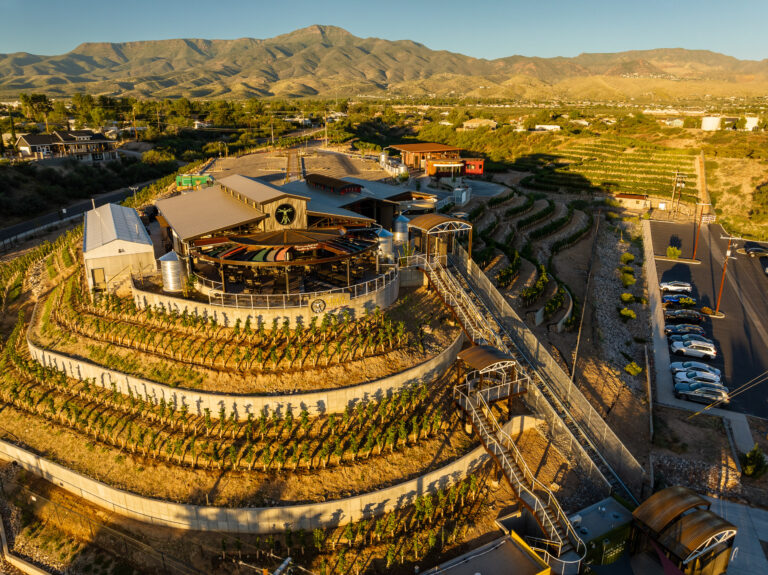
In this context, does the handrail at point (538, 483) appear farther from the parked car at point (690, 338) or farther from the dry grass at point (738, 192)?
the dry grass at point (738, 192)

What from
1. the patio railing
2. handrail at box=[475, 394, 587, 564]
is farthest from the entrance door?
handrail at box=[475, 394, 587, 564]

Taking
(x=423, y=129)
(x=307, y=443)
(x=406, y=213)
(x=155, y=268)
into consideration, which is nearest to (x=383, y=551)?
(x=307, y=443)

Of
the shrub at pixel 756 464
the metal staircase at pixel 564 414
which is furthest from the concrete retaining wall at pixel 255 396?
the shrub at pixel 756 464

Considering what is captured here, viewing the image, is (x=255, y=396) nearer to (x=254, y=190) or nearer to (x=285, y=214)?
(x=285, y=214)

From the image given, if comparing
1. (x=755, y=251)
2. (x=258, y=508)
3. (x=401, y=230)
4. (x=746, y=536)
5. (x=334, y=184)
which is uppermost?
(x=334, y=184)

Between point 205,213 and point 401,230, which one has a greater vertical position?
point 205,213

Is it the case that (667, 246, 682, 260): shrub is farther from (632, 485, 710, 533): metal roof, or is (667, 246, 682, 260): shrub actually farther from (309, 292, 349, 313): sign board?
(309, 292, 349, 313): sign board

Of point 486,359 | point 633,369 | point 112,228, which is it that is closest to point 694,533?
point 486,359
